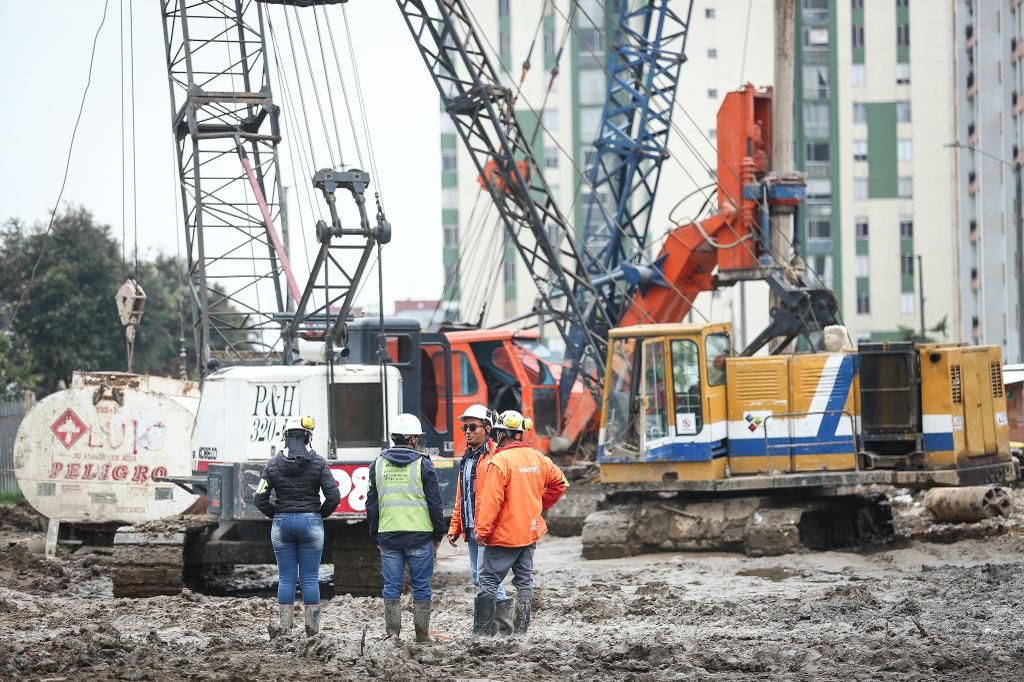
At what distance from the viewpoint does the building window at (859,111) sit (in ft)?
279

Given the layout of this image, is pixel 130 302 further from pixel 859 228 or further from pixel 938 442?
pixel 859 228

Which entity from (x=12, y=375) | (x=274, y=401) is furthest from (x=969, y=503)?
(x=12, y=375)

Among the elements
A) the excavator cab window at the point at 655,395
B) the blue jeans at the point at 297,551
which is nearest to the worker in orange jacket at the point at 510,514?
the blue jeans at the point at 297,551

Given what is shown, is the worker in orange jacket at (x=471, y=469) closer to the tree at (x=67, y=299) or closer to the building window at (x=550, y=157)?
the tree at (x=67, y=299)

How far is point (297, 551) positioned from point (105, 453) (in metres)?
7.89

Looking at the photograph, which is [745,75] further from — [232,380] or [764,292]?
[232,380]

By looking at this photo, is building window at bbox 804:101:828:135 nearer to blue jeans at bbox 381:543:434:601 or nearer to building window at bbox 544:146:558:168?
building window at bbox 544:146:558:168

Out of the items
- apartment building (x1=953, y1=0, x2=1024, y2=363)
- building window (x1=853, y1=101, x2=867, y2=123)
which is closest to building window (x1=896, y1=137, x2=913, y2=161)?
building window (x1=853, y1=101, x2=867, y2=123)

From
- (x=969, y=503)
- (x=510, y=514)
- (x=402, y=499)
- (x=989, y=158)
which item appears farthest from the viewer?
(x=989, y=158)

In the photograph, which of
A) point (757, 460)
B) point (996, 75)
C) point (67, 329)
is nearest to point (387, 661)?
point (757, 460)

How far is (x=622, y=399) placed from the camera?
20.2 meters

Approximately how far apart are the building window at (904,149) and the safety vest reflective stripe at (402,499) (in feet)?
249

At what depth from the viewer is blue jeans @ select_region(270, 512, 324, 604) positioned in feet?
42.2

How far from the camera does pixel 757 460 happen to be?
64.5 feet
